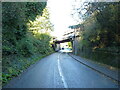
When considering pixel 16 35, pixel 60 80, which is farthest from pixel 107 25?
pixel 16 35

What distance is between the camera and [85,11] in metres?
16.2

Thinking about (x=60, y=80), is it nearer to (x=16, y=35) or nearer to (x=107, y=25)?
(x=107, y=25)

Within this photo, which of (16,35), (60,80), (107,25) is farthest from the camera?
(16,35)

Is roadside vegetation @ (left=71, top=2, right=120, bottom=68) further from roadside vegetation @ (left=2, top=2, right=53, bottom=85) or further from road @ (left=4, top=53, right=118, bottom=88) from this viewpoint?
roadside vegetation @ (left=2, top=2, right=53, bottom=85)

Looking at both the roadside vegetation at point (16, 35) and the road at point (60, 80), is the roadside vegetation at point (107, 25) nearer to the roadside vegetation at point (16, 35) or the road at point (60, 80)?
the road at point (60, 80)

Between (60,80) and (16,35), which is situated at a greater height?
(16,35)

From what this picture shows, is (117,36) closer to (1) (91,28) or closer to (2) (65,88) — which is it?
(1) (91,28)

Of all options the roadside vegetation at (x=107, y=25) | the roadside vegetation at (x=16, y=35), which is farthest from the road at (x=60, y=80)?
the roadside vegetation at (x=107, y=25)

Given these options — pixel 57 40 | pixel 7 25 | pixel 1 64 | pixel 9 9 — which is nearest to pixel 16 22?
pixel 7 25

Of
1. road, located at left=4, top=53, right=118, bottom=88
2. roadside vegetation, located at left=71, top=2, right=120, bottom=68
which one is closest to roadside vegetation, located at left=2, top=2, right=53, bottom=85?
road, located at left=4, top=53, right=118, bottom=88

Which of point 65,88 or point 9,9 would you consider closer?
point 65,88

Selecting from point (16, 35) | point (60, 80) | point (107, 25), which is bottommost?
point (60, 80)

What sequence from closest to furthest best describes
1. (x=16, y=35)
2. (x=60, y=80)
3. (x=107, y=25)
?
(x=60, y=80)
(x=107, y=25)
(x=16, y=35)

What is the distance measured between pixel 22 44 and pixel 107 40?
9990mm
